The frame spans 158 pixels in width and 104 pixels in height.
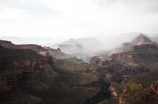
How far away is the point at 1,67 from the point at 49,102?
49.5 m

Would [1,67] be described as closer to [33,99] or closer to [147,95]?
[33,99]

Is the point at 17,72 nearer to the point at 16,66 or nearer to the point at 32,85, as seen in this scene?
the point at 16,66

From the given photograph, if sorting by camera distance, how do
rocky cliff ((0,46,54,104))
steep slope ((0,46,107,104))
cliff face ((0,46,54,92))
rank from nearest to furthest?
1. rocky cliff ((0,46,54,104))
2. steep slope ((0,46,107,104))
3. cliff face ((0,46,54,92))

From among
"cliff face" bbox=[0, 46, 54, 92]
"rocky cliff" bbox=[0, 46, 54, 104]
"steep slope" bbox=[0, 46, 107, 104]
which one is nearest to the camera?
"rocky cliff" bbox=[0, 46, 54, 104]

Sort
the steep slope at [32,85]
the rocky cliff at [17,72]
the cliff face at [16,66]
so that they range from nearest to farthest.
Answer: the rocky cliff at [17,72] < the steep slope at [32,85] < the cliff face at [16,66]

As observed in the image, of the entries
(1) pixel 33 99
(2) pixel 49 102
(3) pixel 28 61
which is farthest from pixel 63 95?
(3) pixel 28 61

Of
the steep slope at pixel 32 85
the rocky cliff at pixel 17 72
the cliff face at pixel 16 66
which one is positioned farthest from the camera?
the cliff face at pixel 16 66

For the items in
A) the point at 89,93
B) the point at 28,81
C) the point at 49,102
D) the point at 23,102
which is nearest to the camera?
the point at 23,102

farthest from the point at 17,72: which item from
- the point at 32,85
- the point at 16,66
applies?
the point at 32,85

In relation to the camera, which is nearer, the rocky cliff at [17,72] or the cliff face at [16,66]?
the rocky cliff at [17,72]

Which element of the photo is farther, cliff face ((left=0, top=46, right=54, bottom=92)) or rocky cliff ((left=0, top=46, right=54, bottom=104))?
cliff face ((left=0, top=46, right=54, bottom=92))

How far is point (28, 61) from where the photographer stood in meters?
182

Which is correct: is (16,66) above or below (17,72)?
above

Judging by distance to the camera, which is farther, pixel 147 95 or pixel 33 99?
pixel 33 99
